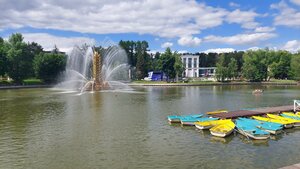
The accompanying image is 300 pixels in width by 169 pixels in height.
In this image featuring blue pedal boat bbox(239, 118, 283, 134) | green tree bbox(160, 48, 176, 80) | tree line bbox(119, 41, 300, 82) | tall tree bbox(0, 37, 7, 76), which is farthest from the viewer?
tree line bbox(119, 41, 300, 82)

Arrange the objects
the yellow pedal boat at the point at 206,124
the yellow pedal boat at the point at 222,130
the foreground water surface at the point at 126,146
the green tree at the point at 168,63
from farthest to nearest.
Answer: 1. the green tree at the point at 168,63
2. the yellow pedal boat at the point at 206,124
3. the yellow pedal boat at the point at 222,130
4. the foreground water surface at the point at 126,146

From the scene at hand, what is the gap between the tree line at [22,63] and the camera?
389ft

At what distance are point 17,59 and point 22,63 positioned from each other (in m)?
2.61

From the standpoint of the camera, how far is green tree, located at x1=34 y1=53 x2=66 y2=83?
424ft

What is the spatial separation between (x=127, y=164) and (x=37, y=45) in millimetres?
164252

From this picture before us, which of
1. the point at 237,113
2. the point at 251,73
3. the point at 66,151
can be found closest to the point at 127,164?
the point at 66,151

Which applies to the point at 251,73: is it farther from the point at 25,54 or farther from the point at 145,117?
the point at 145,117

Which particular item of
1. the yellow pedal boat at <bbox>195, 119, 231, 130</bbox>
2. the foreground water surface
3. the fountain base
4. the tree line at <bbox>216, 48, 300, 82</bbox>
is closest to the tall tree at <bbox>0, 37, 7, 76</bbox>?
the fountain base

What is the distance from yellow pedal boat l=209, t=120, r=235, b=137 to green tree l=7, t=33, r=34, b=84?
344ft

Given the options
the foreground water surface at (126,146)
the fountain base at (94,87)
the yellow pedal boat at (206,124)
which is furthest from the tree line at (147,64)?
the yellow pedal boat at (206,124)

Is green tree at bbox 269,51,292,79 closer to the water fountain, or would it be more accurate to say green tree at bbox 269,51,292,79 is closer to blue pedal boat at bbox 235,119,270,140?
the water fountain

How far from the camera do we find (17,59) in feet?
397

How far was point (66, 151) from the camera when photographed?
90.5 feet

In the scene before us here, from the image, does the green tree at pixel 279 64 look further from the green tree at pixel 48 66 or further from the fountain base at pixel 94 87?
the green tree at pixel 48 66
